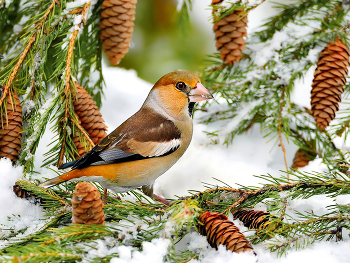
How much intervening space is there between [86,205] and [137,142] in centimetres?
82

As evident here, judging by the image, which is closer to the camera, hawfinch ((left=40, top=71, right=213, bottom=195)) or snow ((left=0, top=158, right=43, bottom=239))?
snow ((left=0, top=158, right=43, bottom=239))

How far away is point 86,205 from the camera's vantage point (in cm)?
148

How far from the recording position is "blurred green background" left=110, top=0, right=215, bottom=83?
4.37 metres

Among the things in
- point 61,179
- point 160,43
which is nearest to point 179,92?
point 61,179

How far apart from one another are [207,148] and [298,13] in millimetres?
1379

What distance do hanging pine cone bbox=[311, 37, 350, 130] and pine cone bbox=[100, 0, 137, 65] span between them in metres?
1.32

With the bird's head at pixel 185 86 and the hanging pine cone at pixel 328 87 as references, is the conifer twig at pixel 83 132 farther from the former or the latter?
the hanging pine cone at pixel 328 87

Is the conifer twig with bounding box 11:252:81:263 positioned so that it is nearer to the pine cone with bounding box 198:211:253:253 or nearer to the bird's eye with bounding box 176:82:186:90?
the pine cone with bounding box 198:211:253:253

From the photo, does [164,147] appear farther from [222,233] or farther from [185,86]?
[222,233]

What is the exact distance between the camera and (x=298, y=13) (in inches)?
128

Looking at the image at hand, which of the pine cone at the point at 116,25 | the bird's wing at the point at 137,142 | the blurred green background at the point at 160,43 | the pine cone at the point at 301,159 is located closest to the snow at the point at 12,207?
the bird's wing at the point at 137,142

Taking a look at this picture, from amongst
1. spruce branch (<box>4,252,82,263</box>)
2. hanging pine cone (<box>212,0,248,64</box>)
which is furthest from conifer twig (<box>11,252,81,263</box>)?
hanging pine cone (<box>212,0,248,64</box>)

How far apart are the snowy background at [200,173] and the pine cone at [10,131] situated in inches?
3.7

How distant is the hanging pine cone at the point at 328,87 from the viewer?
257 centimetres
